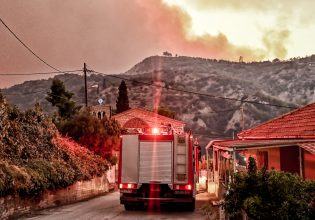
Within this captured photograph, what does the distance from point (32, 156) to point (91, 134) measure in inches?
599

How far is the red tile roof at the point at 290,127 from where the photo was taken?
21.5 metres

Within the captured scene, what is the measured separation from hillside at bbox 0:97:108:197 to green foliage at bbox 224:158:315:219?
9678 millimetres

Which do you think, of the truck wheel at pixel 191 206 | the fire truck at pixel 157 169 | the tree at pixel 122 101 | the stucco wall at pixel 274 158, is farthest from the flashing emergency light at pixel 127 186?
the tree at pixel 122 101

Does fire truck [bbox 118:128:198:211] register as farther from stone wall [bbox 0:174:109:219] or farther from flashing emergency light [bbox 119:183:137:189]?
stone wall [bbox 0:174:109:219]

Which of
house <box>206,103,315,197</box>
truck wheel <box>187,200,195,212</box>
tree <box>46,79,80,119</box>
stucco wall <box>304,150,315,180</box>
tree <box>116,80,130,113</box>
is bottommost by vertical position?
truck wheel <box>187,200,195,212</box>

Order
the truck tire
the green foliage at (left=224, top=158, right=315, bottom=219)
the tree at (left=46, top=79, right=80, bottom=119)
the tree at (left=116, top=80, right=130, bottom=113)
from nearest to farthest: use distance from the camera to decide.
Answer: the green foliage at (left=224, top=158, right=315, bottom=219) → the truck tire → the tree at (left=46, top=79, right=80, bottom=119) → the tree at (left=116, top=80, right=130, bottom=113)

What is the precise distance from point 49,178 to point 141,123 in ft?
169

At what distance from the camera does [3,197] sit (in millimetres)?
16828

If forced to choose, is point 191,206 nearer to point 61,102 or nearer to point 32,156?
point 32,156

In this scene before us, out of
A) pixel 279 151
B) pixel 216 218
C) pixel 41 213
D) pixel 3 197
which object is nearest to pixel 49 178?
pixel 41 213

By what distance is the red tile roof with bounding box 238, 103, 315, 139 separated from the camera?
21.5m

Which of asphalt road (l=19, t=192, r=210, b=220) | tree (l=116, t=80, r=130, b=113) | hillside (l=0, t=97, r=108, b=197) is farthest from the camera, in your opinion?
tree (l=116, t=80, r=130, b=113)

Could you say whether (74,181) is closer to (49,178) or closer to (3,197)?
(49,178)

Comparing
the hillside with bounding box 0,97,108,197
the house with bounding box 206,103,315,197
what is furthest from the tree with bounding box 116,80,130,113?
the house with bounding box 206,103,315,197
